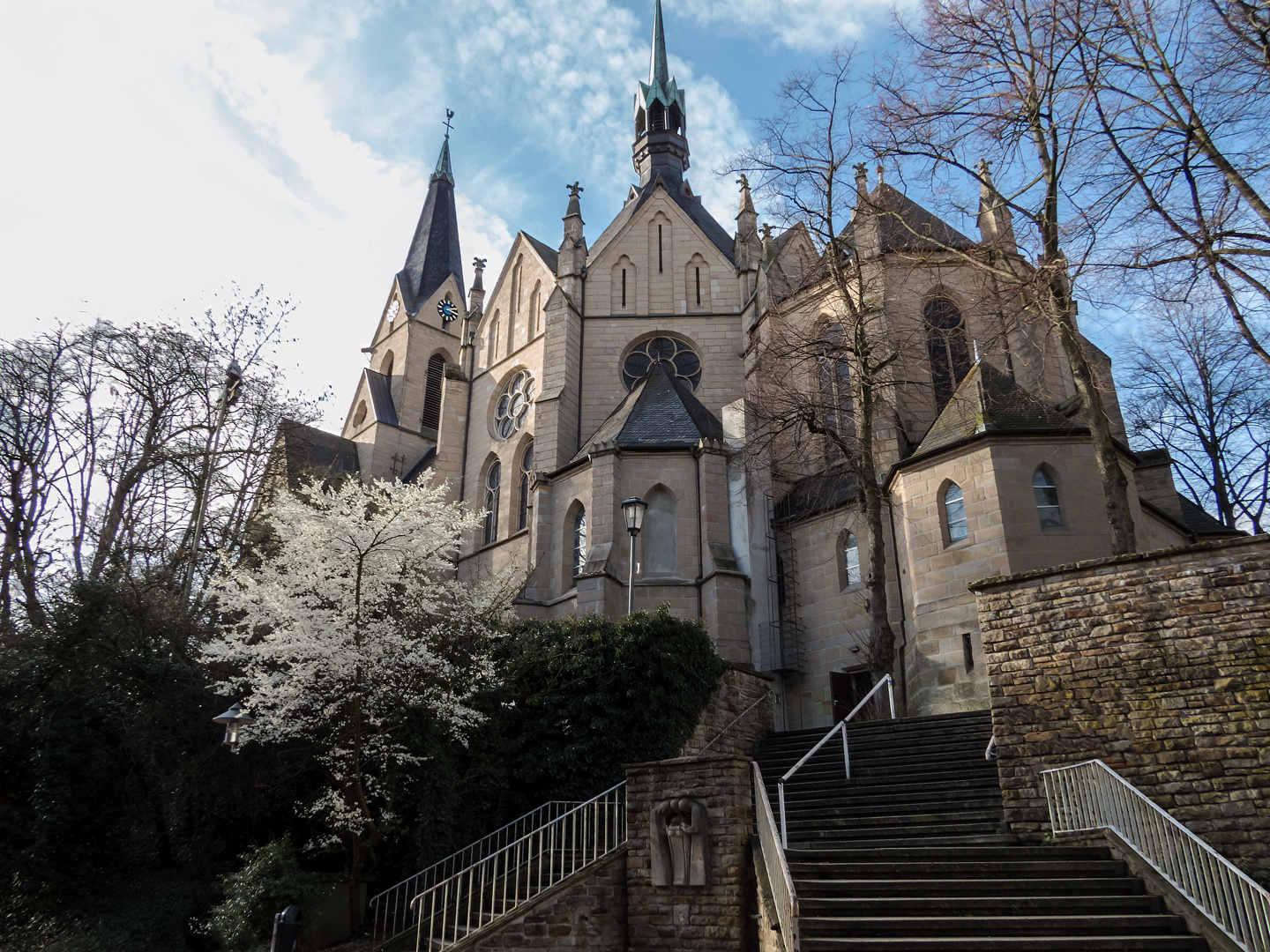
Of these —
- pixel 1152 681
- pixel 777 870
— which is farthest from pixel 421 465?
pixel 1152 681

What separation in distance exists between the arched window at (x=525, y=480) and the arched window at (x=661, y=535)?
6172 mm

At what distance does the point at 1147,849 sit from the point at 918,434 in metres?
14.4

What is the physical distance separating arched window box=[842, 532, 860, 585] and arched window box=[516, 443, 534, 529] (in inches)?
381

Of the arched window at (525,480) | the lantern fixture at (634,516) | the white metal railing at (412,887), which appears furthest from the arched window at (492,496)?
the white metal railing at (412,887)

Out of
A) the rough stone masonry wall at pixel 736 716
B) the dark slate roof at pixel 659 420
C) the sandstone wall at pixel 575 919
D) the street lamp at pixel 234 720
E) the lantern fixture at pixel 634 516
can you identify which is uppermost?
the dark slate roof at pixel 659 420

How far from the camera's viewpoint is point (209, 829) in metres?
13.0

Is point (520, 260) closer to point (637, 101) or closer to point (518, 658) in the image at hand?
point (637, 101)

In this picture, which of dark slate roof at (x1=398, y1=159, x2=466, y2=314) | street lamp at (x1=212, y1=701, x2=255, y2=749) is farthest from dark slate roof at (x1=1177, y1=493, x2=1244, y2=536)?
dark slate roof at (x1=398, y1=159, x2=466, y2=314)

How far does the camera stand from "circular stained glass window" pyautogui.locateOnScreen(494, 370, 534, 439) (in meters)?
29.2

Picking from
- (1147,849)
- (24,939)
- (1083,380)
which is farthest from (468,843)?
(1083,380)

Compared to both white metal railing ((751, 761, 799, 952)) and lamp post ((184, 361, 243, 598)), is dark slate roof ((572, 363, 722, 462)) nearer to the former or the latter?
lamp post ((184, 361, 243, 598))

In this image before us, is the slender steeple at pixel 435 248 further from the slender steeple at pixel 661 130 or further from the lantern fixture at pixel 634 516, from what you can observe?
the lantern fixture at pixel 634 516

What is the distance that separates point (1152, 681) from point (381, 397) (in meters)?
35.2

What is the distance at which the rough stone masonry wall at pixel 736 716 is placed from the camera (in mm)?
14969
